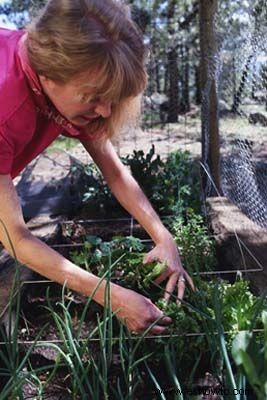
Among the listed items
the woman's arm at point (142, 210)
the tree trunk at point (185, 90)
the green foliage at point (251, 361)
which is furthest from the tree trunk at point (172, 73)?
the green foliage at point (251, 361)

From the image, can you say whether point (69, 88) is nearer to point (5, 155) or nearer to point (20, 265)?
point (5, 155)

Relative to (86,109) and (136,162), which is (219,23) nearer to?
(136,162)

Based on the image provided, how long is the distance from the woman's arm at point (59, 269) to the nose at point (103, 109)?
25 cm

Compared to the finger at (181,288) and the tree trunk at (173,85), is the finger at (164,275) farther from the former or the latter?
the tree trunk at (173,85)

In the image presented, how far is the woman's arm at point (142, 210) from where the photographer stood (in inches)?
50.1

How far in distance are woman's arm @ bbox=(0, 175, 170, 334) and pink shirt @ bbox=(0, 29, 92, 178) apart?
8 centimetres

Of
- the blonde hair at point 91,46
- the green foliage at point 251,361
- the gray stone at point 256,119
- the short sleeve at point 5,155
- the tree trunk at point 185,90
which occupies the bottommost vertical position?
the tree trunk at point 185,90

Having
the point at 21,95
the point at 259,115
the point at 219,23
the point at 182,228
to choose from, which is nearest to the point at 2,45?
the point at 21,95

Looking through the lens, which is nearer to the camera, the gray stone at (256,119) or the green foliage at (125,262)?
the green foliage at (125,262)

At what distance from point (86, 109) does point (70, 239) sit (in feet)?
4.16

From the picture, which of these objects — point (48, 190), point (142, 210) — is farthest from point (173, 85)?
point (142, 210)

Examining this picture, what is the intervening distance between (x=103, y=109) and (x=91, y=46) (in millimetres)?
149

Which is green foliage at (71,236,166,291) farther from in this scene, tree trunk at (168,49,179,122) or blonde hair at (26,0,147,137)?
tree trunk at (168,49,179,122)

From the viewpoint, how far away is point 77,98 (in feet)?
3.51
